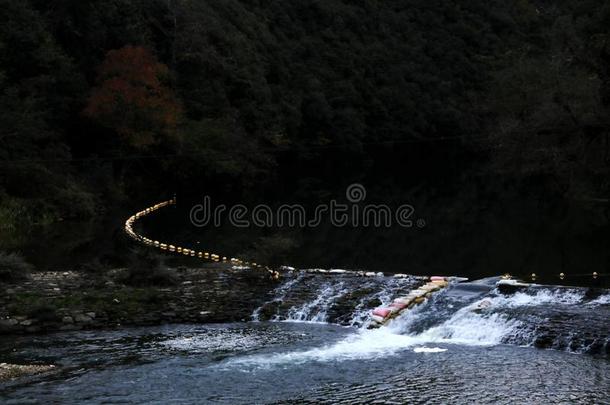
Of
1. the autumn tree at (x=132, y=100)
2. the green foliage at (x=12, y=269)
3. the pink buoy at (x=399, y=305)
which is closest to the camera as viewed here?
the pink buoy at (x=399, y=305)

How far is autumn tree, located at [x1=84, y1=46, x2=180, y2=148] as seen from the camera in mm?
50688

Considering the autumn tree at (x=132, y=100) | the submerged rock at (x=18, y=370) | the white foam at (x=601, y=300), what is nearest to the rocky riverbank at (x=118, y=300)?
the submerged rock at (x=18, y=370)

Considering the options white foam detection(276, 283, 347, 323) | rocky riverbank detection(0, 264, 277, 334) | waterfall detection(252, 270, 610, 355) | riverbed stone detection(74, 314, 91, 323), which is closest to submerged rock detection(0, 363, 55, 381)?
rocky riverbank detection(0, 264, 277, 334)

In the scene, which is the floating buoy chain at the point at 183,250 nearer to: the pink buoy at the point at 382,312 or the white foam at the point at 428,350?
the pink buoy at the point at 382,312

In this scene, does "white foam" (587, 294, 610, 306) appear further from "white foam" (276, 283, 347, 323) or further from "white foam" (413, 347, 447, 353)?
"white foam" (276, 283, 347, 323)

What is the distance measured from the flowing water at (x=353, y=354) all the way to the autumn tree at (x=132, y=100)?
101ft

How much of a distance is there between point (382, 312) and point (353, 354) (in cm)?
376

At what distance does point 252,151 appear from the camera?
63.8 metres

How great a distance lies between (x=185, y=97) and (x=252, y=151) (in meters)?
7.84

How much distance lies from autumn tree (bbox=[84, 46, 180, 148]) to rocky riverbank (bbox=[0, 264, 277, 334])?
26.1 m

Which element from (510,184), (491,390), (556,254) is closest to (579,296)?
(491,390)

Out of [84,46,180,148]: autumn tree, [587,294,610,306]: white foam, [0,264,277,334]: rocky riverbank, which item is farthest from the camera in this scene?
[84,46,180,148]: autumn tree

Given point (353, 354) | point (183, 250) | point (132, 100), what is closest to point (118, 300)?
point (353, 354)

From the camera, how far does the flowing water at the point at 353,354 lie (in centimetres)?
1530
